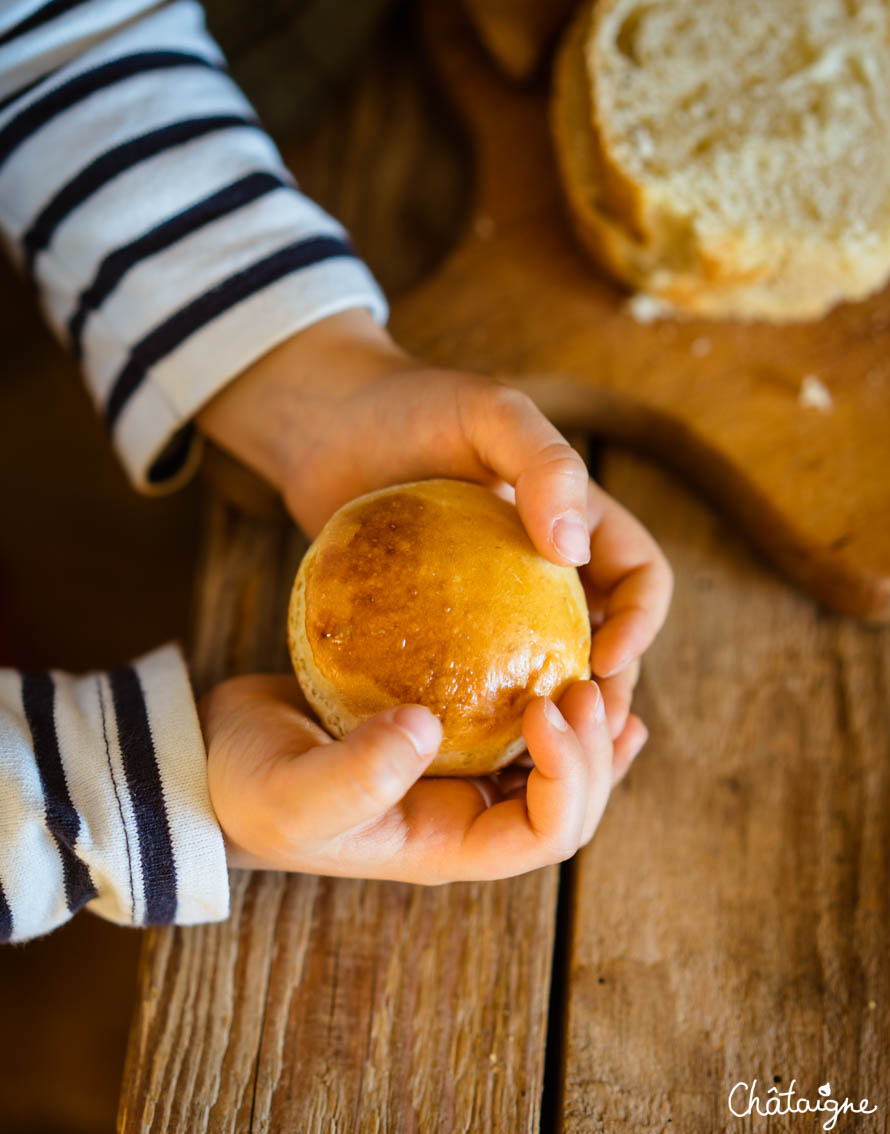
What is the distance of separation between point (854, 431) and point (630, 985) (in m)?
0.73

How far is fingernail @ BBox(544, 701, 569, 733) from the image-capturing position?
743mm

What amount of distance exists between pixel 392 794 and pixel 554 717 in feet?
0.50

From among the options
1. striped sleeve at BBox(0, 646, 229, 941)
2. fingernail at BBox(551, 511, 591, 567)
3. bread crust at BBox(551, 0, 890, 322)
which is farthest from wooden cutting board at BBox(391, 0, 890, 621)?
striped sleeve at BBox(0, 646, 229, 941)

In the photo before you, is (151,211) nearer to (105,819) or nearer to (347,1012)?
A: (105,819)

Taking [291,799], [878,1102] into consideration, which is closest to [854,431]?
Answer: [878,1102]

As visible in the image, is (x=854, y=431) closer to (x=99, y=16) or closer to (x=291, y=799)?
(x=291, y=799)

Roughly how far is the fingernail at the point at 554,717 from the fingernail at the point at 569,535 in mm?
137

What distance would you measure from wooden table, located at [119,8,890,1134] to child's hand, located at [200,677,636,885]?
12 centimetres

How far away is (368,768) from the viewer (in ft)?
2.23

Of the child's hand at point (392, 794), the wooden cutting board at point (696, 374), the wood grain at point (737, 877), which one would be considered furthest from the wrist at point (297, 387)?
the wood grain at point (737, 877)

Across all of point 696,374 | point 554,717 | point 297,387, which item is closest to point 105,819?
point 554,717

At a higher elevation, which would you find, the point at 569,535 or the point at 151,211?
the point at 151,211

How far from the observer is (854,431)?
117 cm

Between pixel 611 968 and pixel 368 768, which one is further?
pixel 611 968
